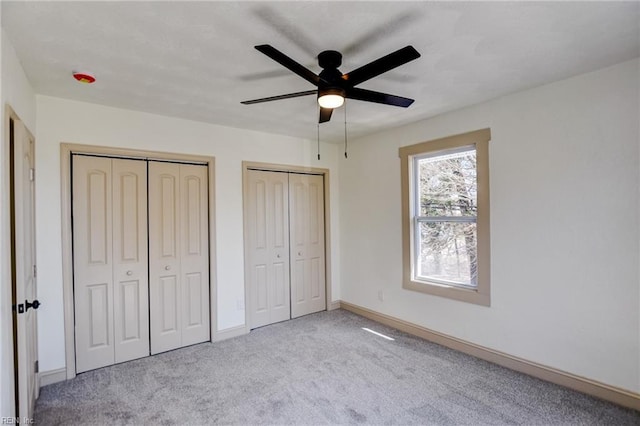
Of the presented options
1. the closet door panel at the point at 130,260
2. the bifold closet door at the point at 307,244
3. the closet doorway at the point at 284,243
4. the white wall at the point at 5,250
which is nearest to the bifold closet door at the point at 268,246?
the closet doorway at the point at 284,243

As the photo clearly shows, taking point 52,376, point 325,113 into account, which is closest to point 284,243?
point 325,113

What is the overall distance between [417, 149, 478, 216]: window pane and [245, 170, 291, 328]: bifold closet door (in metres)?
1.78

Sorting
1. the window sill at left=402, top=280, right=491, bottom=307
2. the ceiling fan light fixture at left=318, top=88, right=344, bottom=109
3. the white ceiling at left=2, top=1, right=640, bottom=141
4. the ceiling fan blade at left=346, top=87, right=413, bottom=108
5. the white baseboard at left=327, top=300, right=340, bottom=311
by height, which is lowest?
the white baseboard at left=327, top=300, right=340, bottom=311

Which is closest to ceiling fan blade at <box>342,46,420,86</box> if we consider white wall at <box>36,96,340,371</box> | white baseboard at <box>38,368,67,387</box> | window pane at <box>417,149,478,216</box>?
window pane at <box>417,149,478,216</box>

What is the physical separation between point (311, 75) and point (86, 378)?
10.4ft

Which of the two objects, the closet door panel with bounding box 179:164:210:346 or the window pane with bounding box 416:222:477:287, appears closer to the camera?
the window pane with bounding box 416:222:477:287

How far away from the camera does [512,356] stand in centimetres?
289

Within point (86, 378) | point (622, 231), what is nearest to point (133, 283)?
point (86, 378)

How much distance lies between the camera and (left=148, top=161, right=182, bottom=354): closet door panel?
3289 millimetres

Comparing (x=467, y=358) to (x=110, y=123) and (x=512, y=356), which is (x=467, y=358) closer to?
(x=512, y=356)

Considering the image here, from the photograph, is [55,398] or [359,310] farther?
[359,310]

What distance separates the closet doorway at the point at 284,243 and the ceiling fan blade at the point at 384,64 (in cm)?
231

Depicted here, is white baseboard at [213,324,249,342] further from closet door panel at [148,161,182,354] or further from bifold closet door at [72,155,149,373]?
bifold closet door at [72,155,149,373]

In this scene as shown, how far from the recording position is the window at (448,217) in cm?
311
